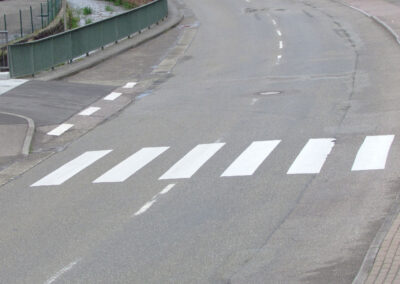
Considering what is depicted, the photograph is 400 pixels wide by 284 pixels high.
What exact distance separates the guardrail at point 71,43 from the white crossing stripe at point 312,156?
55.2ft

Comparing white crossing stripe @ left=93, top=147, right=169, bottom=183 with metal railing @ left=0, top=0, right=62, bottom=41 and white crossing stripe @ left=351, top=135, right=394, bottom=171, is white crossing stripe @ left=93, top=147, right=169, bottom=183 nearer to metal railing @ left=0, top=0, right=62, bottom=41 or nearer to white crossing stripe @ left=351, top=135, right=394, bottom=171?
white crossing stripe @ left=351, top=135, right=394, bottom=171

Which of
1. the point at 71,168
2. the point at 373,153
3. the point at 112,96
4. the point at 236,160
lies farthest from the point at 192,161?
the point at 112,96

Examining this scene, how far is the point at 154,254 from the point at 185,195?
3.42 meters

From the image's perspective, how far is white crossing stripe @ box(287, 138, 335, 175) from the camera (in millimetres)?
16453

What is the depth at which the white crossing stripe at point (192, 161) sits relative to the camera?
674 inches

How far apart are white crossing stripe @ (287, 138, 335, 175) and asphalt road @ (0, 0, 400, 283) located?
0.04 metres

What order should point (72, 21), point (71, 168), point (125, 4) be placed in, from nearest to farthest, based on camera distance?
point (71, 168) < point (72, 21) < point (125, 4)

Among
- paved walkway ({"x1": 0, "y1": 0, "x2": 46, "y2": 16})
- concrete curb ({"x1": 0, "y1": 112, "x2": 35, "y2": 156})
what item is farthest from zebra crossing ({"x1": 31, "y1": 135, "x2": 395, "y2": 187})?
paved walkway ({"x1": 0, "y1": 0, "x2": 46, "y2": 16})

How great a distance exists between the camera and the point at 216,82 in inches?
1171

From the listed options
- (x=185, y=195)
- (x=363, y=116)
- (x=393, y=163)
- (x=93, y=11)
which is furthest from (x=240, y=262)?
(x=93, y=11)

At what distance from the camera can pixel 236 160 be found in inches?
706

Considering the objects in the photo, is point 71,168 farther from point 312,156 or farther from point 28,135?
point 312,156

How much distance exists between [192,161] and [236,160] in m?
0.97

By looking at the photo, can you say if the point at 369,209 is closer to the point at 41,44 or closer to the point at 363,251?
the point at 363,251
